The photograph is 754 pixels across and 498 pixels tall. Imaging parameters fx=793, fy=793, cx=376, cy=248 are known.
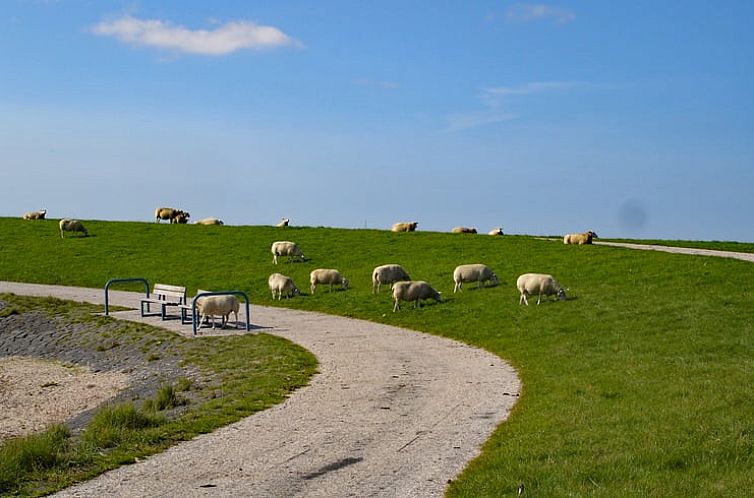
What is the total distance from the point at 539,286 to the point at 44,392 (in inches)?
715

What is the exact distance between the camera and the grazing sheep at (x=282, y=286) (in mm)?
38156

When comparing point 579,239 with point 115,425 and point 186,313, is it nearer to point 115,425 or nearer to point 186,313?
point 186,313

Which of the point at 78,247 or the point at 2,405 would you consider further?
the point at 78,247

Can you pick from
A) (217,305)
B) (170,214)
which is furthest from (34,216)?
(217,305)

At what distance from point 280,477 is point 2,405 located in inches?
554

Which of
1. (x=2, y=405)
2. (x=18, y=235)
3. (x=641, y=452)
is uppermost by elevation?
(x=18, y=235)

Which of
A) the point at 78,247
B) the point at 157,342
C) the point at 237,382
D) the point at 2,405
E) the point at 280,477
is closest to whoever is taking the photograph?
the point at 280,477

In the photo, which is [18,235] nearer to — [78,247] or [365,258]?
[78,247]

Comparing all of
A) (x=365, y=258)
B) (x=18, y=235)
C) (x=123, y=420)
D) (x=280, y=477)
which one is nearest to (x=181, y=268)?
(x=365, y=258)

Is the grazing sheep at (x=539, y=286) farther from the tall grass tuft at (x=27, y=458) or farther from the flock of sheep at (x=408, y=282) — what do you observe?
the tall grass tuft at (x=27, y=458)

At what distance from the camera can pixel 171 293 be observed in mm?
32688

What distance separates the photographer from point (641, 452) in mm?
11398

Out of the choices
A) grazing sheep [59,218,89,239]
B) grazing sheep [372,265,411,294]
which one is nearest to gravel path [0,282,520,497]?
grazing sheep [372,265,411,294]

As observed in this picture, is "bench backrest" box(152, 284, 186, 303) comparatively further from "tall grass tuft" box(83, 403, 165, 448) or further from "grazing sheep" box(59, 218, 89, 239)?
"grazing sheep" box(59, 218, 89, 239)
